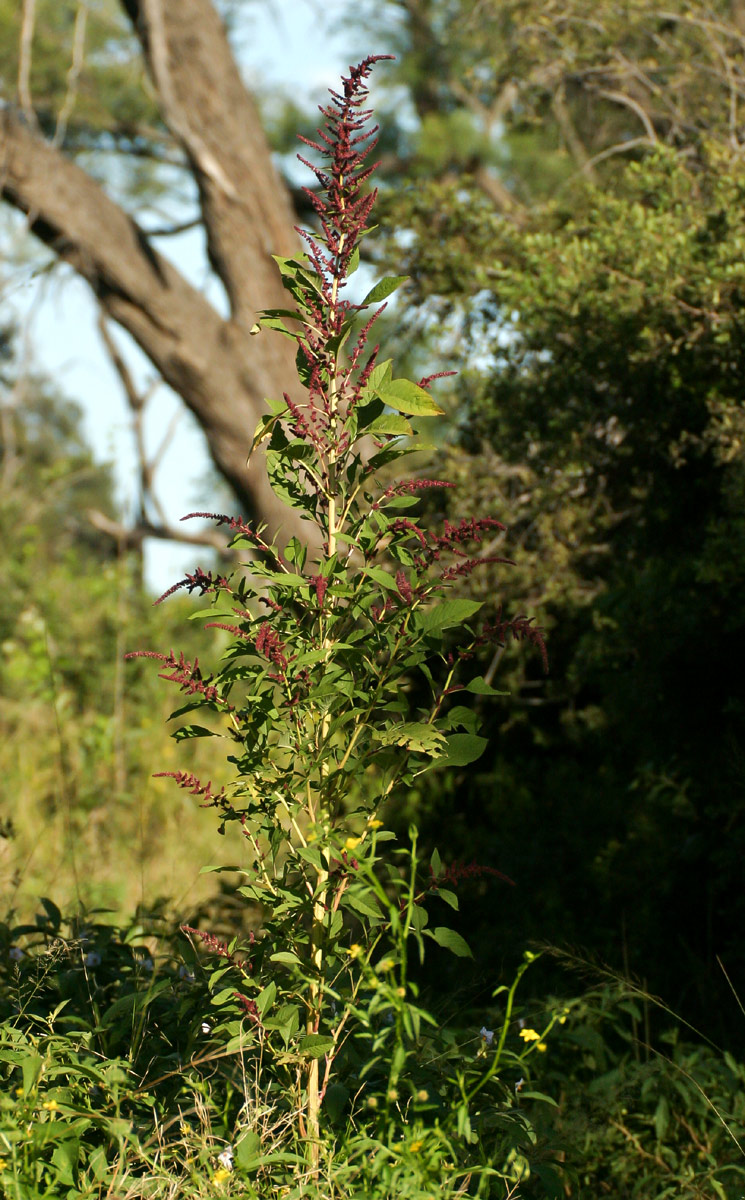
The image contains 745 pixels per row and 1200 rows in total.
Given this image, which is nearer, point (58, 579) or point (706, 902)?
point (706, 902)

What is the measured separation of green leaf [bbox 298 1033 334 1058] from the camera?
2201 mm

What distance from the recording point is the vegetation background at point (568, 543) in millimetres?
4312

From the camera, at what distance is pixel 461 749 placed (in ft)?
7.42

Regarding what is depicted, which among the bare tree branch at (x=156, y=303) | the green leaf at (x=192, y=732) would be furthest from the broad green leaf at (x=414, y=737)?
the bare tree branch at (x=156, y=303)

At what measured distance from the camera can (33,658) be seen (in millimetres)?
7387

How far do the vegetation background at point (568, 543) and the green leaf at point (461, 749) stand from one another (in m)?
0.86

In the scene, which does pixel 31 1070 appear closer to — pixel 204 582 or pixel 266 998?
pixel 266 998

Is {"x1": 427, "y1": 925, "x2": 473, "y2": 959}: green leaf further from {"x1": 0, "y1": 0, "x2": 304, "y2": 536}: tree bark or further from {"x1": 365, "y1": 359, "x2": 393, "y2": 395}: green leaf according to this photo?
{"x1": 0, "y1": 0, "x2": 304, "y2": 536}: tree bark

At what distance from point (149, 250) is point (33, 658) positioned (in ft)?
8.84

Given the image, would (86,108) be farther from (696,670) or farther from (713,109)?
(696,670)

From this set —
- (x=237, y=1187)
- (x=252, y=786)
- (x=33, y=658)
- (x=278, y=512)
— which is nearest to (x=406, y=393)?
(x=252, y=786)

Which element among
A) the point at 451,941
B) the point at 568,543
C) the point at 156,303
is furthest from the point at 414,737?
the point at 156,303

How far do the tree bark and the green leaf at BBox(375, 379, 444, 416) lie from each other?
3.93 meters

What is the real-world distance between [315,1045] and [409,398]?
1.27 meters
